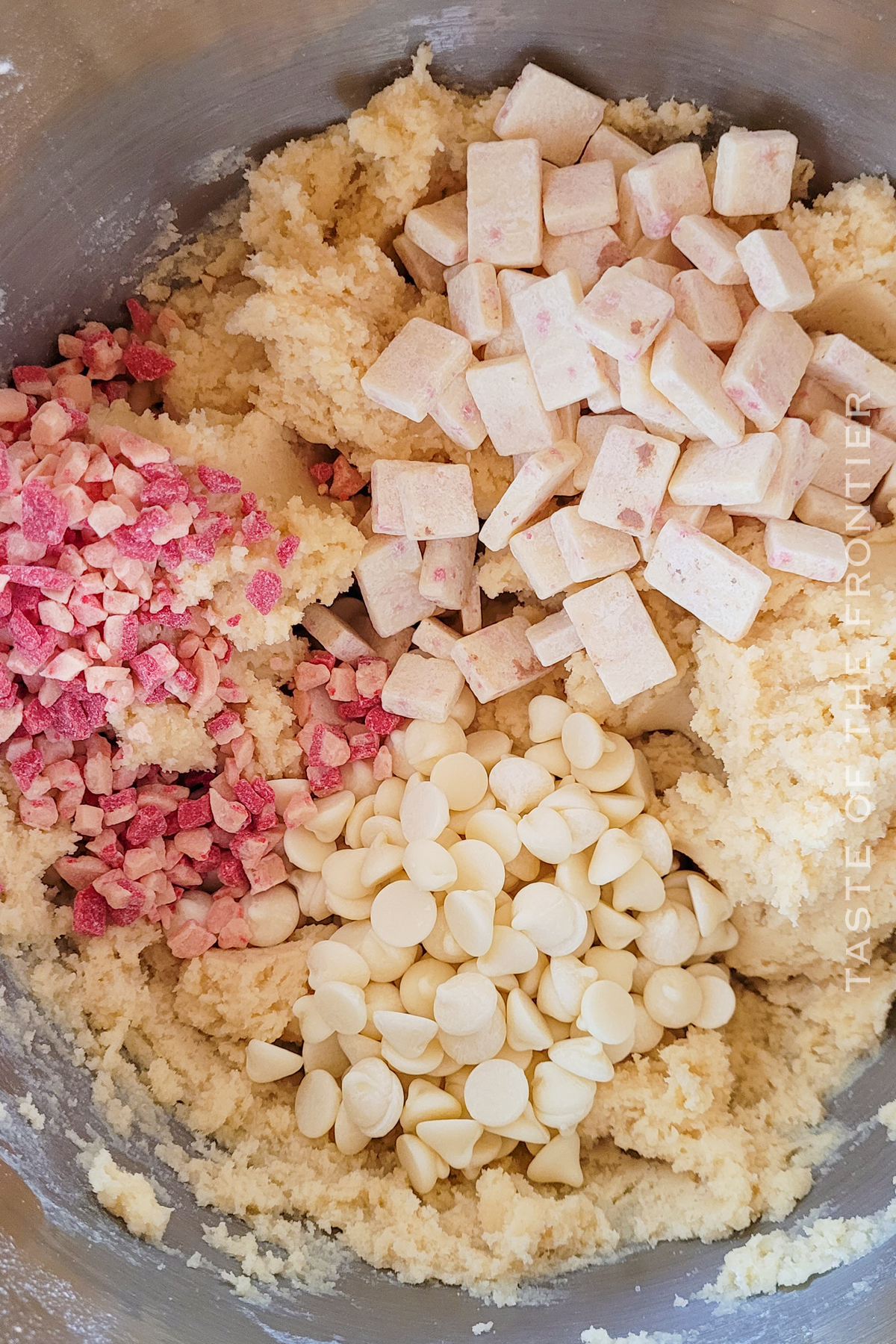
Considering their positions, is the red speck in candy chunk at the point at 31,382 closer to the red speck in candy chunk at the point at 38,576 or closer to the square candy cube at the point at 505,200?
the red speck in candy chunk at the point at 38,576

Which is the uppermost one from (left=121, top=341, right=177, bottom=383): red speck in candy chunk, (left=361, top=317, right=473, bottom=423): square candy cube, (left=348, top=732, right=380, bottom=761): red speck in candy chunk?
(left=121, top=341, right=177, bottom=383): red speck in candy chunk

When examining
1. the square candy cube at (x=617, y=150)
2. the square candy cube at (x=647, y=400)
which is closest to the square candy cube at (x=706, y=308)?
the square candy cube at (x=647, y=400)

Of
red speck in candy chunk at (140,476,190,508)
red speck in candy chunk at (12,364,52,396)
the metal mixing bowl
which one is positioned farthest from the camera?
red speck in candy chunk at (12,364,52,396)

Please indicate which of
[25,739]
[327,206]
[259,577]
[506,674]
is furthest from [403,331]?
[25,739]

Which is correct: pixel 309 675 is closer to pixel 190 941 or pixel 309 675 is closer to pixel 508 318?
pixel 190 941

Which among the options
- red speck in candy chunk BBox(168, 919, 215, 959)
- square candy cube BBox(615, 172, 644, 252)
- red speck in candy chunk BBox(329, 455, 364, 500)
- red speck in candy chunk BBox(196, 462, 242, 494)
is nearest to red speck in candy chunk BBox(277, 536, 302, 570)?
red speck in candy chunk BBox(196, 462, 242, 494)

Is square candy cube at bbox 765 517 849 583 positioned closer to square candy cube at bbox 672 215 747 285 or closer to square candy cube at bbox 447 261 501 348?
square candy cube at bbox 672 215 747 285

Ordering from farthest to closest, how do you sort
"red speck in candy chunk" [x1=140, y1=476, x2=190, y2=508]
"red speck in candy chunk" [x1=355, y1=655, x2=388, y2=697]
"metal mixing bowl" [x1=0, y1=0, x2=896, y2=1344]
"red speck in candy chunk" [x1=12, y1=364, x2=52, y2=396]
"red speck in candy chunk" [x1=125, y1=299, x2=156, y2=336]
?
1. "red speck in candy chunk" [x1=355, y1=655, x2=388, y2=697]
2. "red speck in candy chunk" [x1=125, y1=299, x2=156, y2=336]
3. "red speck in candy chunk" [x1=12, y1=364, x2=52, y2=396]
4. "red speck in candy chunk" [x1=140, y1=476, x2=190, y2=508]
5. "metal mixing bowl" [x1=0, y1=0, x2=896, y2=1344]
